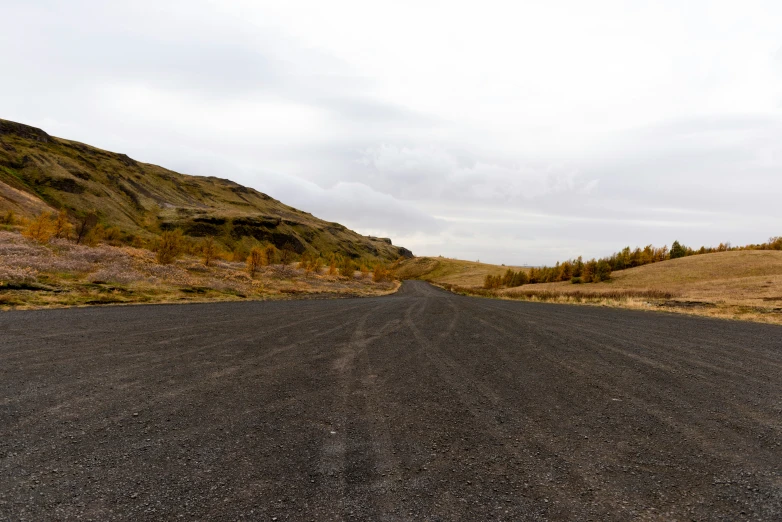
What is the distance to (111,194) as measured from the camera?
408 ft

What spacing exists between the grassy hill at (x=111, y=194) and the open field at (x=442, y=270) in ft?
137

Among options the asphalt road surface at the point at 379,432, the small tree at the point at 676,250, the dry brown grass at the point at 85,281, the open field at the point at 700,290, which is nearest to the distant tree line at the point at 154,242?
the dry brown grass at the point at 85,281

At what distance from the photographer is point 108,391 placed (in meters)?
5.98

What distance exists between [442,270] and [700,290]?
12161 cm

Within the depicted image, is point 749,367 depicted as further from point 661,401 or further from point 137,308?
point 137,308

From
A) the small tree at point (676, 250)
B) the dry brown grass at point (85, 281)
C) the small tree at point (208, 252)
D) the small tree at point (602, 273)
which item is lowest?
the dry brown grass at point (85, 281)

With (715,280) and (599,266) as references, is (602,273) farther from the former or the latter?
(715,280)

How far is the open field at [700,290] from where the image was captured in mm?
25484

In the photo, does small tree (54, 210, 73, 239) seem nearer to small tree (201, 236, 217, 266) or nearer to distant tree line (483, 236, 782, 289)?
small tree (201, 236, 217, 266)

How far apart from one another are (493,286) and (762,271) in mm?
49378

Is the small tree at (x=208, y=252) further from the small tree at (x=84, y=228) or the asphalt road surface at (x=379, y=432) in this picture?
the asphalt road surface at (x=379, y=432)

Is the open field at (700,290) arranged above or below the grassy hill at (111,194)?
below

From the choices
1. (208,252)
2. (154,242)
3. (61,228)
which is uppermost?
(61,228)

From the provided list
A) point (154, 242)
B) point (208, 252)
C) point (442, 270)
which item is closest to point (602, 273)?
point (208, 252)
